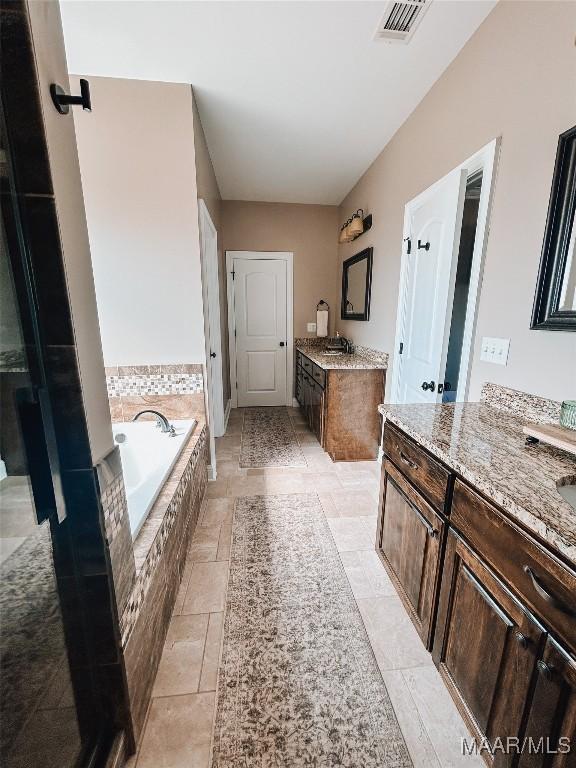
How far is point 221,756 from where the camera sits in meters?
0.96

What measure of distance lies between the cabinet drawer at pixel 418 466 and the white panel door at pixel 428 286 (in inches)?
24.7

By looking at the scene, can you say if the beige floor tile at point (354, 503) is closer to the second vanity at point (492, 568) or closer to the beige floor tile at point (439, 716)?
the second vanity at point (492, 568)

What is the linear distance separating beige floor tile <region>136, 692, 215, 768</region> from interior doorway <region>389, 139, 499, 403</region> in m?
1.79

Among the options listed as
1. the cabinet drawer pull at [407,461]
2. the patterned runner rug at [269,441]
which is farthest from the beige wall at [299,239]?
the cabinet drawer pull at [407,461]

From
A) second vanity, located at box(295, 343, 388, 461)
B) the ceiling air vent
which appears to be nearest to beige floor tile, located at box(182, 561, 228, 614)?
second vanity, located at box(295, 343, 388, 461)

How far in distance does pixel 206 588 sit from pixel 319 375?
2020mm

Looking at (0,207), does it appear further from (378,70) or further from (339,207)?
(339,207)

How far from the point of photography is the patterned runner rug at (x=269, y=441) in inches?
114

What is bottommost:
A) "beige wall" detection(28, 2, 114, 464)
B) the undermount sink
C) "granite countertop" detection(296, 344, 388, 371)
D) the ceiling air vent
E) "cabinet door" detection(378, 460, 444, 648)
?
"cabinet door" detection(378, 460, 444, 648)

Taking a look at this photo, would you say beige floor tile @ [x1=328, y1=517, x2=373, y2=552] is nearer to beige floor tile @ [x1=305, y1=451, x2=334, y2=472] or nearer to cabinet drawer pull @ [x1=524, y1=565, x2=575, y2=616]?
beige floor tile @ [x1=305, y1=451, x2=334, y2=472]

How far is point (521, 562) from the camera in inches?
30.3

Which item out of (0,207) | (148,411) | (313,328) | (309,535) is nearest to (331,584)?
(309,535)

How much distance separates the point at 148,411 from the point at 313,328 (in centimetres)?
284

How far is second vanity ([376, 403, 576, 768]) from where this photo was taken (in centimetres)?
68
